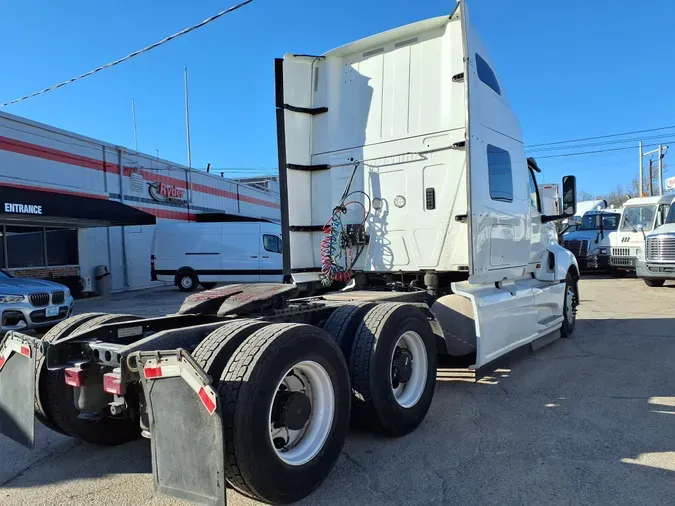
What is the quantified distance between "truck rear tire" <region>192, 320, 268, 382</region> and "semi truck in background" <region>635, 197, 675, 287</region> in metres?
14.6

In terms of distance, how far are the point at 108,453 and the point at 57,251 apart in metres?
15.1

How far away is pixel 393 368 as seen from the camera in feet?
13.1

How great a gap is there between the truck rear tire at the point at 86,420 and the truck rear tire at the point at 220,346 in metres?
0.90

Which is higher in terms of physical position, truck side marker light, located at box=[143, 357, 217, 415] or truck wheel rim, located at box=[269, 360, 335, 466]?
truck side marker light, located at box=[143, 357, 217, 415]

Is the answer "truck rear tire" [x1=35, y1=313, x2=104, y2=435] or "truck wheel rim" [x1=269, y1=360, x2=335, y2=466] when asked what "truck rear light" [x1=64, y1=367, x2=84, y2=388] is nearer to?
"truck rear tire" [x1=35, y1=313, x2=104, y2=435]

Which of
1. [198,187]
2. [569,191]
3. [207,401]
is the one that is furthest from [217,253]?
[207,401]

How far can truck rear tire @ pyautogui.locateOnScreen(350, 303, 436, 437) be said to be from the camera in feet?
11.9

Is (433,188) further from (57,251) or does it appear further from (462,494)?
(57,251)

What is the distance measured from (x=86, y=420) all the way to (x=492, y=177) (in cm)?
451

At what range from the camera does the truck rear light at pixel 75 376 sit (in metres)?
3.05

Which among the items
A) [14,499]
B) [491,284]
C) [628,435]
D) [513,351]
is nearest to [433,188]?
[491,284]

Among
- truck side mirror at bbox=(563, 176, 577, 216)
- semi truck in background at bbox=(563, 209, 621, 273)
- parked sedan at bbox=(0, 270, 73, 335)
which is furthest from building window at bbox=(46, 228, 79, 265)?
semi truck in background at bbox=(563, 209, 621, 273)

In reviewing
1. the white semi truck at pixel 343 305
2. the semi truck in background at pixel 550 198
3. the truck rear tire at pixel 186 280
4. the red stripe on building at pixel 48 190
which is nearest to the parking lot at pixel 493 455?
the white semi truck at pixel 343 305

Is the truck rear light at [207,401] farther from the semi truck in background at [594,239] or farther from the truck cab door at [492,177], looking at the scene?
the semi truck in background at [594,239]
